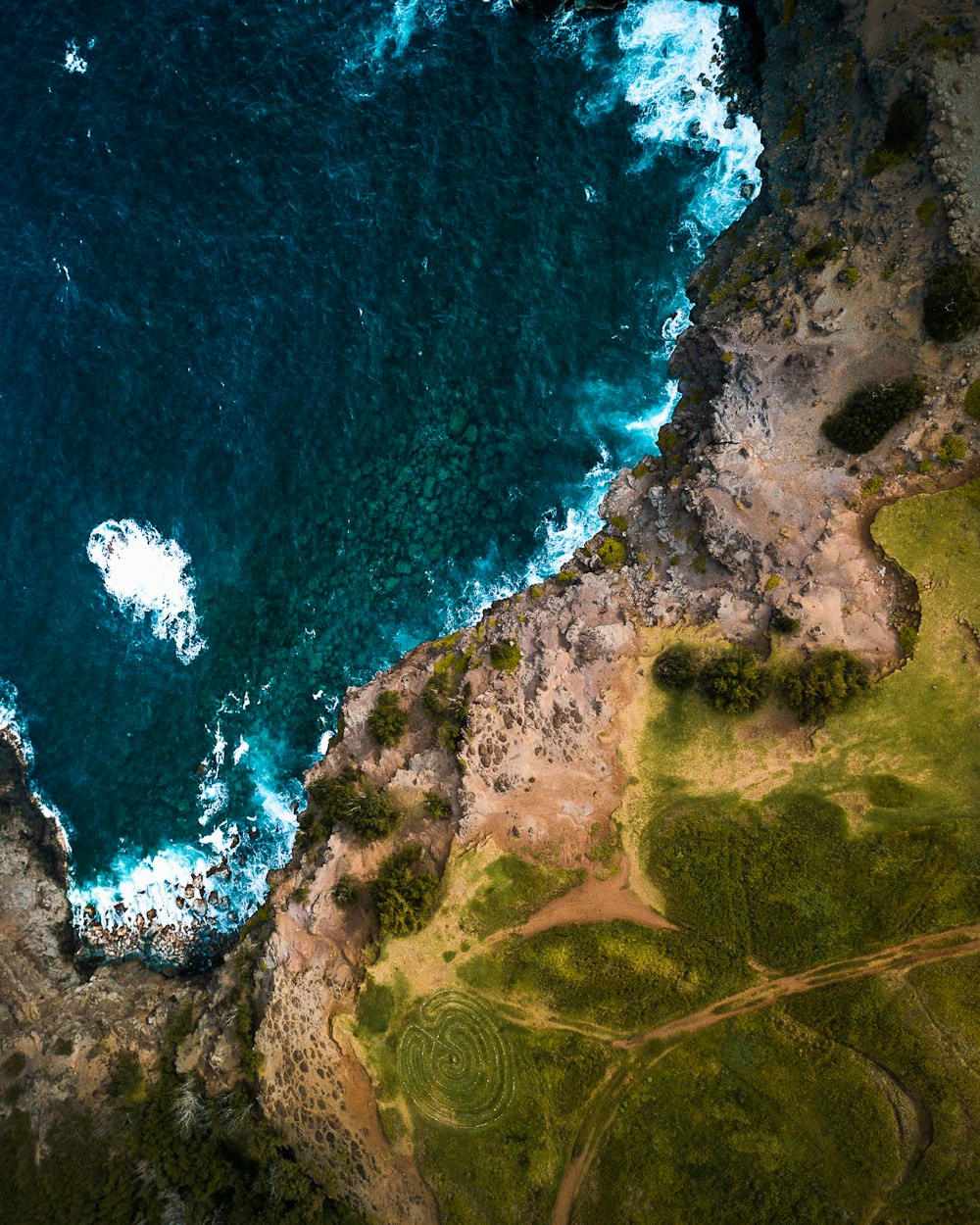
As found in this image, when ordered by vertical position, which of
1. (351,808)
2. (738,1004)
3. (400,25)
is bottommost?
(738,1004)

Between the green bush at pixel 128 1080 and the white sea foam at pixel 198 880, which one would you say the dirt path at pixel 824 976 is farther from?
the green bush at pixel 128 1080

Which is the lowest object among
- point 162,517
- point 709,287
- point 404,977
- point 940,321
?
point 404,977

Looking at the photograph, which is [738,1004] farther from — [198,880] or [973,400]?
[198,880]

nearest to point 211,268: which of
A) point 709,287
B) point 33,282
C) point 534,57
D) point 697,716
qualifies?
point 33,282

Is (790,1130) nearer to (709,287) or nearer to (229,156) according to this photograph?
(709,287)

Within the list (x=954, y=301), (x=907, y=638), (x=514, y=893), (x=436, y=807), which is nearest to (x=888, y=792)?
(x=907, y=638)

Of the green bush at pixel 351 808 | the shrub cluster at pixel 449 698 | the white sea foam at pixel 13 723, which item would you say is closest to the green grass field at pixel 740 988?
the green bush at pixel 351 808
